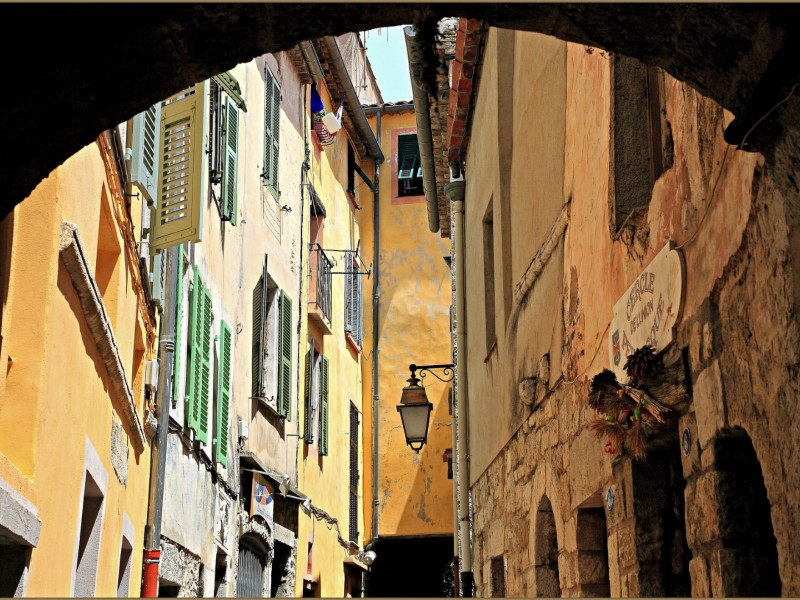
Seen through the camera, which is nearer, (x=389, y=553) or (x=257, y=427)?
(x=257, y=427)

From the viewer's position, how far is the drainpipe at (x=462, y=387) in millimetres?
11039

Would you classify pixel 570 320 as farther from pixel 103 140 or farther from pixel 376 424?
pixel 376 424

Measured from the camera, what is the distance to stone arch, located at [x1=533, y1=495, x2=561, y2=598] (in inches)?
270

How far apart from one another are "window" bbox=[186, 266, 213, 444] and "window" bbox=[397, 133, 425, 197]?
1168 centimetres

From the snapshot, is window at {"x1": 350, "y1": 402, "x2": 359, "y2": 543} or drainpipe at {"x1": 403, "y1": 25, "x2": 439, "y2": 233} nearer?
drainpipe at {"x1": 403, "y1": 25, "x2": 439, "y2": 233}

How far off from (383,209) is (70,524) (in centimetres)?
1646

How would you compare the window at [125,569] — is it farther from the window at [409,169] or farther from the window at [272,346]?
the window at [409,169]

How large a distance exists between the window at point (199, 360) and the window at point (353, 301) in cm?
929

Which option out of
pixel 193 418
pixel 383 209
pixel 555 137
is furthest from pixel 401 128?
pixel 555 137

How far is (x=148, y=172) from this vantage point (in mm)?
6887

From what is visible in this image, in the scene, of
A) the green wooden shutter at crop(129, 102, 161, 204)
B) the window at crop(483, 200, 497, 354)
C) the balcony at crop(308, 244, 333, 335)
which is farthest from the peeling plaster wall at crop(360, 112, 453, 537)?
the green wooden shutter at crop(129, 102, 161, 204)

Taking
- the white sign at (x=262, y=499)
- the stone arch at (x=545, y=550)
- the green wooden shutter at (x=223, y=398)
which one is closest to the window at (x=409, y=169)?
the white sign at (x=262, y=499)

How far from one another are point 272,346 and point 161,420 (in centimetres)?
Result: 567

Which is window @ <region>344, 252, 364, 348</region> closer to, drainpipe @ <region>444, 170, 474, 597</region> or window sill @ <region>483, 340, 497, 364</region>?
drainpipe @ <region>444, 170, 474, 597</region>
